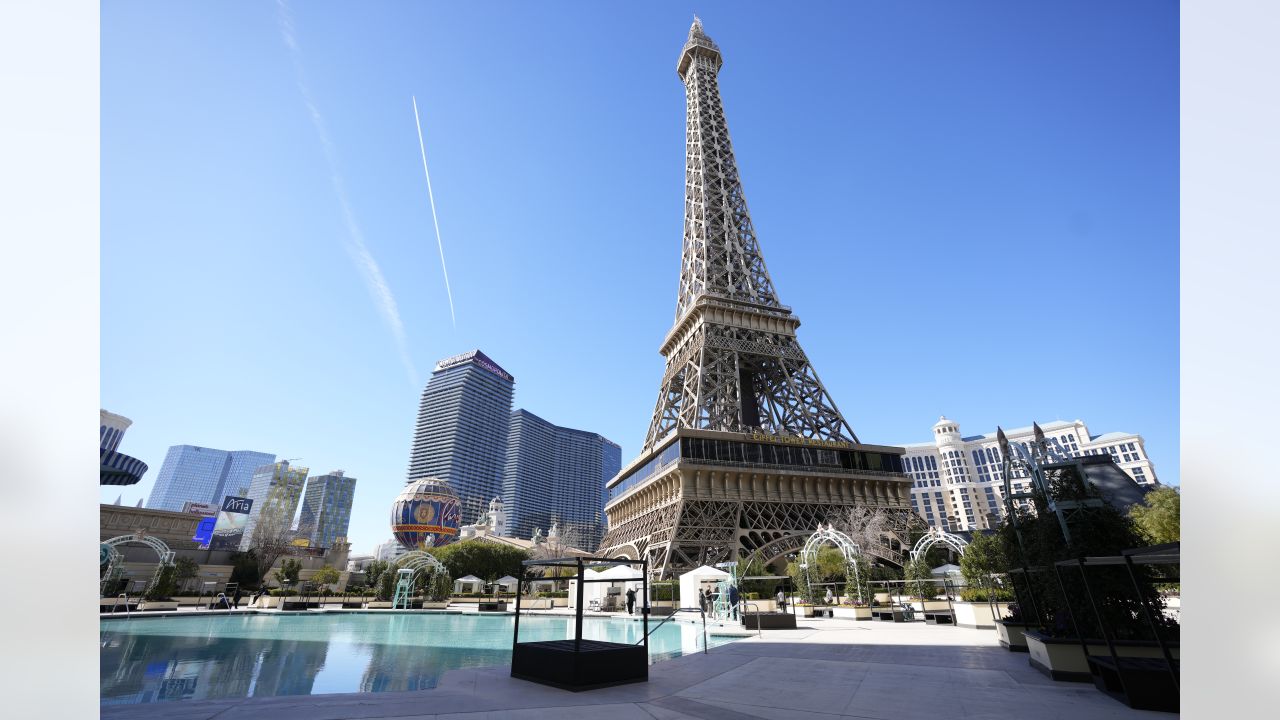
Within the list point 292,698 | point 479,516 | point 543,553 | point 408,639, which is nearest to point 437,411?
point 479,516

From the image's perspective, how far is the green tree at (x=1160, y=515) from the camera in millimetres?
22781

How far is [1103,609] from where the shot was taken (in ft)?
24.0

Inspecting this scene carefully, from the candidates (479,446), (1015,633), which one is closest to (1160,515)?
(1015,633)

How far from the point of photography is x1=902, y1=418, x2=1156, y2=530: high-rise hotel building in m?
96.4

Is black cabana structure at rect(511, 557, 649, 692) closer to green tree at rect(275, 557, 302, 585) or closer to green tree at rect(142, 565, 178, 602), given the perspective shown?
green tree at rect(142, 565, 178, 602)

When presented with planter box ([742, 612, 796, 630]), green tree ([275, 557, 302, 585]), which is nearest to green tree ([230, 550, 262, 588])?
green tree ([275, 557, 302, 585])

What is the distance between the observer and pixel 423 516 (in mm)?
66625

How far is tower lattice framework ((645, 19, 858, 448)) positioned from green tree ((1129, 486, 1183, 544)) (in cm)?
2041

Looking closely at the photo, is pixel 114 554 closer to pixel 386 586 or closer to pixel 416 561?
pixel 386 586

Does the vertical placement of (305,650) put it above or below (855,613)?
below

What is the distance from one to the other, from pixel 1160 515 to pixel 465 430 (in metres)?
172

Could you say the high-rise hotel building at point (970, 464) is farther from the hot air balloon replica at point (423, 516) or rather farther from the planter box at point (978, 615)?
the planter box at point (978, 615)
